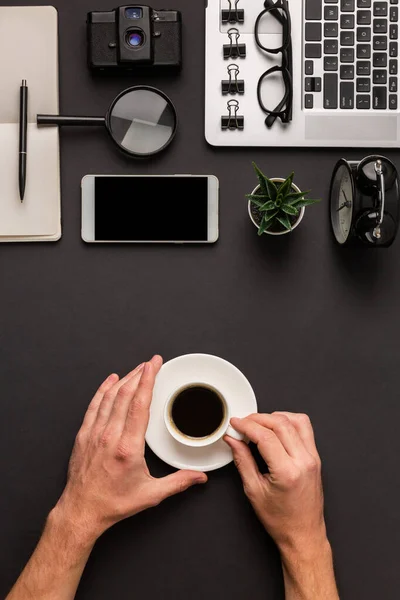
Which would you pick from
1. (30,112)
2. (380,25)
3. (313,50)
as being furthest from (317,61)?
(30,112)

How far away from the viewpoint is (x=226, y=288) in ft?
3.31

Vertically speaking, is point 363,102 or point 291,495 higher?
point 363,102

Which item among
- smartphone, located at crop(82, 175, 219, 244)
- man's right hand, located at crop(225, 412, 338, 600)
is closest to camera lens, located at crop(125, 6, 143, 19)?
smartphone, located at crop(82, 175, 219, 244)

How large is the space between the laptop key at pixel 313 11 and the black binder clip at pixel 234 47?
0.12 metres

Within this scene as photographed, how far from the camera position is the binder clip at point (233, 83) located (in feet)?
3.19

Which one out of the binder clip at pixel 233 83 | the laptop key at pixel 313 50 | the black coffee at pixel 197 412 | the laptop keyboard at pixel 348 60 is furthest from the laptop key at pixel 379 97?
the black coffee at pixel 197 412

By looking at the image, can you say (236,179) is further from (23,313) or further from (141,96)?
(23,313)

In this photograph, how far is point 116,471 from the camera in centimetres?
92

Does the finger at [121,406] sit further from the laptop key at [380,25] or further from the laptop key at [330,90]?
the laptop key at [380,25]

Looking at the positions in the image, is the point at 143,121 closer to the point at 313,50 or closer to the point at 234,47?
the point at 234,47

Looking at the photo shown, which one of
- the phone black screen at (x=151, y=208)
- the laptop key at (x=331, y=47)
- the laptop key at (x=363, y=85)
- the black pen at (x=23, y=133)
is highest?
the laptop key at (x=331, y=47)

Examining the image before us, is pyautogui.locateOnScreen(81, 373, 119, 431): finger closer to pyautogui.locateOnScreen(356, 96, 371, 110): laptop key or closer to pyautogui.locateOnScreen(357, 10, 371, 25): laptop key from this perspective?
→ pyautogui.locateOnScreen(356, 96, 371, 110): laptop key

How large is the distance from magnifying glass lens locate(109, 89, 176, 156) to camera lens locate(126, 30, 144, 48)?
8 centimetres

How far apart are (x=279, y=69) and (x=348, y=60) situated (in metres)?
0.12
